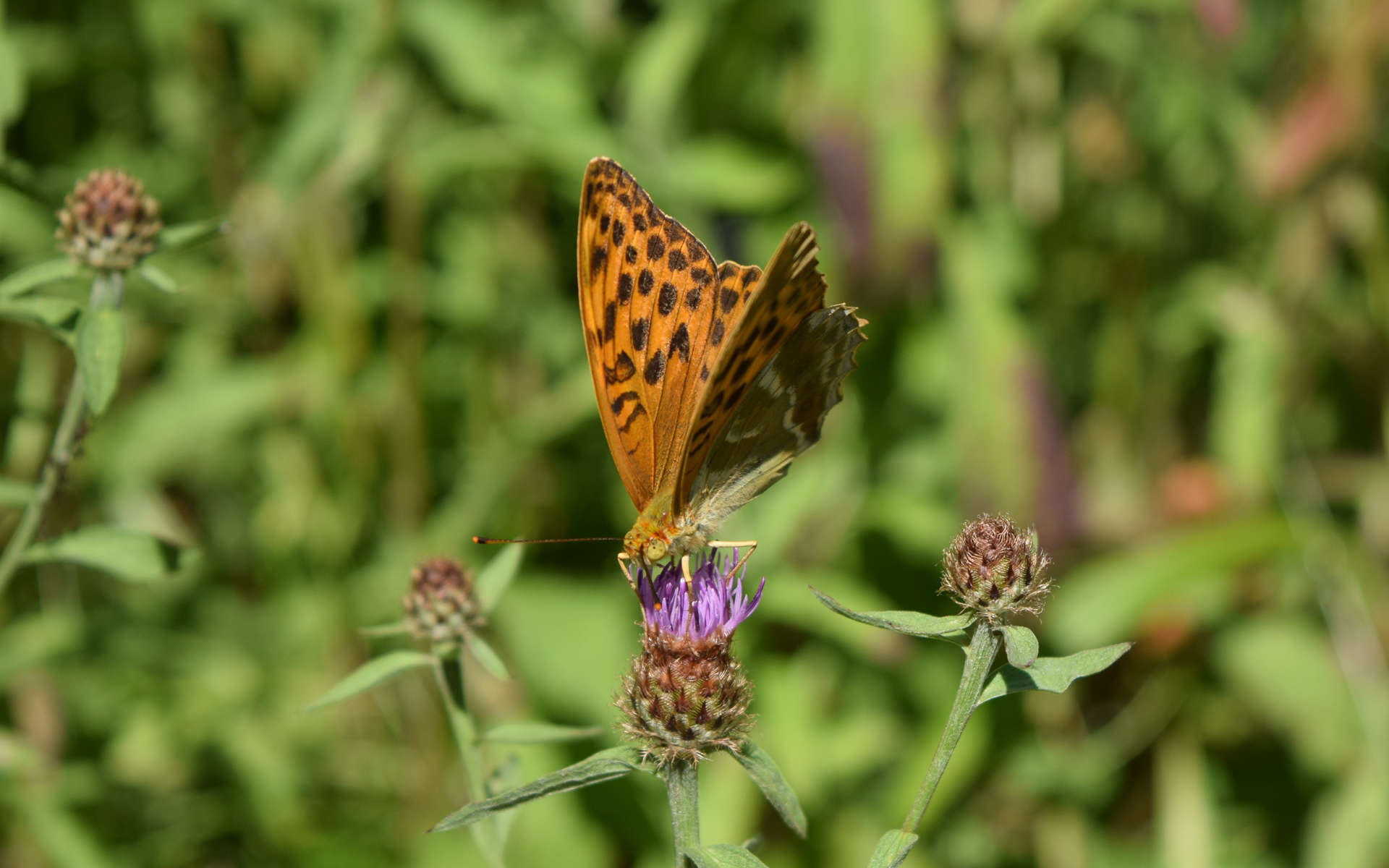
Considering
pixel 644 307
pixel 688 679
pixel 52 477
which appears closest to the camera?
pixel 688 679

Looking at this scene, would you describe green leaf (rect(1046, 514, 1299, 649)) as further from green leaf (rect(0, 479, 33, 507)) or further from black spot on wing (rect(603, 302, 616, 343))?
green leaf (rect(0, 479, 33, 507))

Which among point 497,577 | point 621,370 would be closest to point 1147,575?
point 621,370

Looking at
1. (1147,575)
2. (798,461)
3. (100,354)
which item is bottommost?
(1147,575)

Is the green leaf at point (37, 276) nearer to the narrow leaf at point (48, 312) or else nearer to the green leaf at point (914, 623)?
the narrow leaf at point (48, 312)

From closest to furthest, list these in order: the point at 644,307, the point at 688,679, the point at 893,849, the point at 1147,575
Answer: the point at 893,849 → the point at 688,679 → the point at 644,307 → the point at 1147,575

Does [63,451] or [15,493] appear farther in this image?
[15,493]

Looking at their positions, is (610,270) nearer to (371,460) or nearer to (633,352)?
(633,352)

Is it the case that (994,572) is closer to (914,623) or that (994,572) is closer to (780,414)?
(914,623)

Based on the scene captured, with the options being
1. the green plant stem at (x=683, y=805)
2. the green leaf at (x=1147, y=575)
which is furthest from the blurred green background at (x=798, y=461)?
the green plant stem at (x=683, y=805)

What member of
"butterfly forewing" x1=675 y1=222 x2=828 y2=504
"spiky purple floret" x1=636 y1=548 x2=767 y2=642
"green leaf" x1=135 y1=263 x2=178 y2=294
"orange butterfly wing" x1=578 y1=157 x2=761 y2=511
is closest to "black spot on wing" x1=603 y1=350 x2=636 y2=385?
"orange butterfly wing" x1=578 y1=157 x2=761 y2=511
